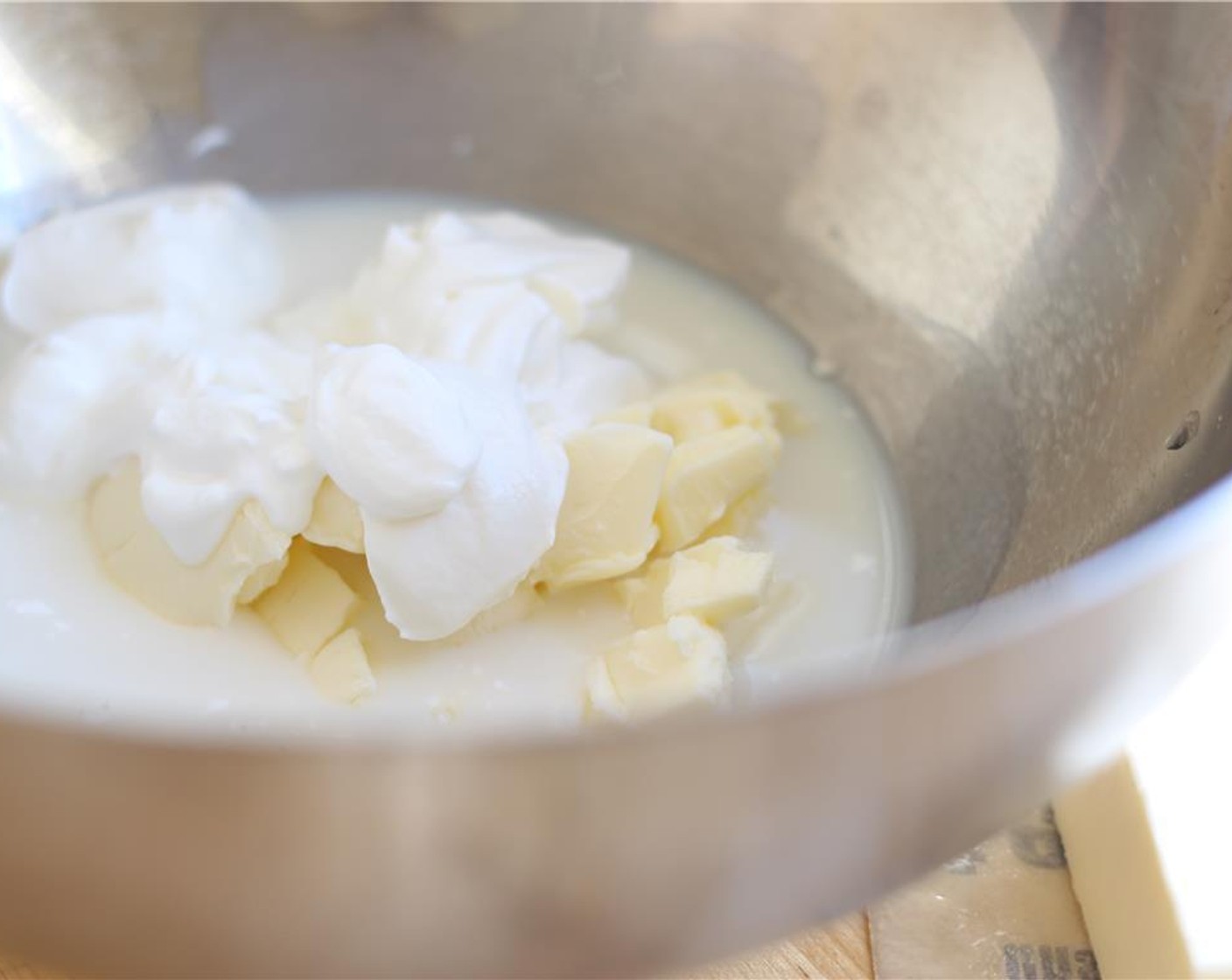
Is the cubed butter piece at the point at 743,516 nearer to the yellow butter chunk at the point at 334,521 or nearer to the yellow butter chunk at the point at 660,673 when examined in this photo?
the yellow butter chunk at the point at 660,673

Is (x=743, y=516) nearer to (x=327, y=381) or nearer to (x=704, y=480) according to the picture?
(x=704, y=480)

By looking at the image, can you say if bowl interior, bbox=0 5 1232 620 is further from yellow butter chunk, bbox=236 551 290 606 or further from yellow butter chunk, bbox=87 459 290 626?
yellow butter chunk, bbox=236 551 290 606

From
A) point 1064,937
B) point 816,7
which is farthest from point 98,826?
point 816,7

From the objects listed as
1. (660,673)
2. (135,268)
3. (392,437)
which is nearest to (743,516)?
(660,673)

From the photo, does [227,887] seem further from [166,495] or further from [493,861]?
[166,495]

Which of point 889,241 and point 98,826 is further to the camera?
point 889,241

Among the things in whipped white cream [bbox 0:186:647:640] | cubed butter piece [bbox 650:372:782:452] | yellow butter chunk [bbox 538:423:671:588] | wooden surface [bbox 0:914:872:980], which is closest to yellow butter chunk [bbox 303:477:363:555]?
whipped white cream [bbox 0:186:647:640]
